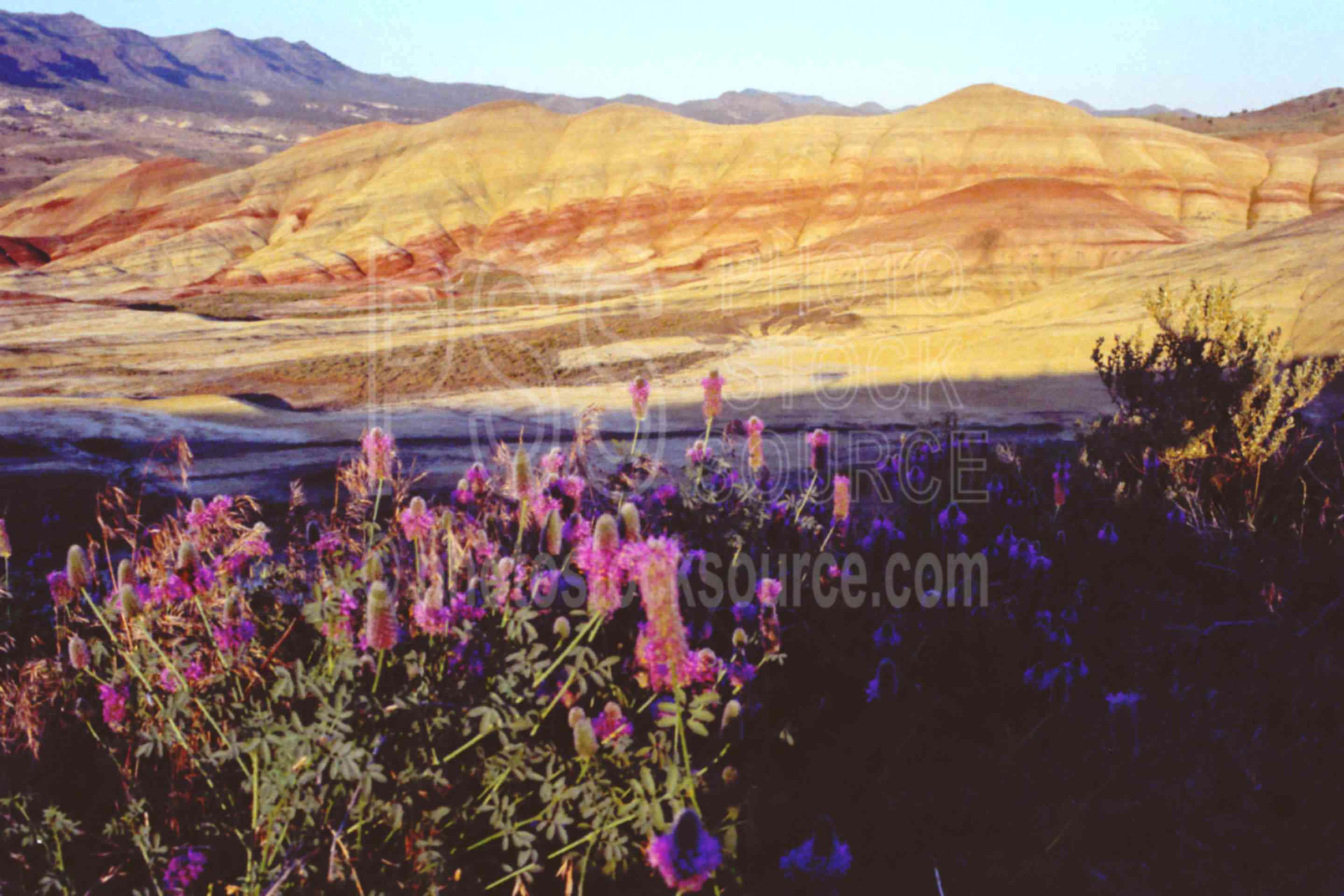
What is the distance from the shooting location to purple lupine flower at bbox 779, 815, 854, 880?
2.12 m

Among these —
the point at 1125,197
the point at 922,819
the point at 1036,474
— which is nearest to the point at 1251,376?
the point at 1036,474

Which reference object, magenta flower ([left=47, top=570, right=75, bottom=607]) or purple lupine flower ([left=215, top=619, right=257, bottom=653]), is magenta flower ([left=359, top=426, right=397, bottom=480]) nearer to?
purple lupine flower ([left=215, top=619, right=257, bottom=653])

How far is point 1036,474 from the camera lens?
561cm

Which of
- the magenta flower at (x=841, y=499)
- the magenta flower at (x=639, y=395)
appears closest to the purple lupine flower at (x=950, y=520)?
the magenta flower at (x=841, y=499)

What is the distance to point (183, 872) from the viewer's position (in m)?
1.97

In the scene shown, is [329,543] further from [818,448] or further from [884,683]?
[818,448]

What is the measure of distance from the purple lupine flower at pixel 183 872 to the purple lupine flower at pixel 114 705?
1.43 ft

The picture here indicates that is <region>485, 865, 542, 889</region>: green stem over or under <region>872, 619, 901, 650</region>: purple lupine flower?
under

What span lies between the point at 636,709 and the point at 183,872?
1108 millimetres

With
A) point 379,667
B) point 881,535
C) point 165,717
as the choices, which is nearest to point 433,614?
point 379,667

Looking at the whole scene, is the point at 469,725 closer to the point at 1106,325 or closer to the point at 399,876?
the point at 399,876

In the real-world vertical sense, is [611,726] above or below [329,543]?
below

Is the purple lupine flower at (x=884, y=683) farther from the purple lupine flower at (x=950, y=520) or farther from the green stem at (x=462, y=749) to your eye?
the purple lupine flower at (x=950, y=520)

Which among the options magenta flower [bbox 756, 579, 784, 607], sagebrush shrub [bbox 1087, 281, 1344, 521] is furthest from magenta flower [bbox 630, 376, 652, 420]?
sagebrush shrub [bbox 1087, 281, 1344, 521]
